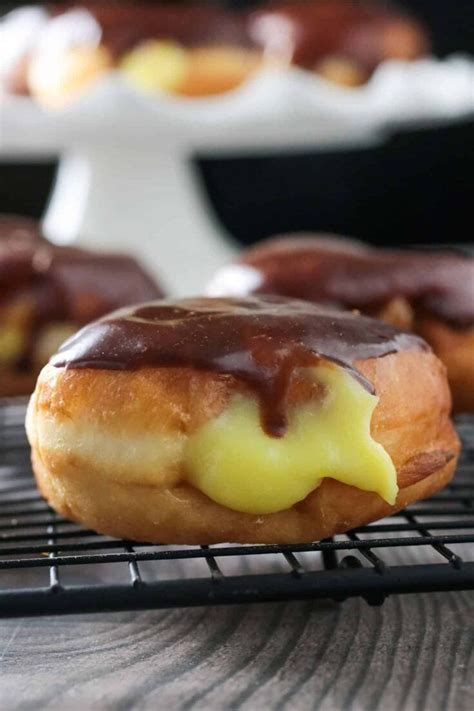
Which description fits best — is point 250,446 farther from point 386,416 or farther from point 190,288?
point 190,288

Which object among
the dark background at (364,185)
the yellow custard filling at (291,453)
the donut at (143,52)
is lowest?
the dark background at (364,185)

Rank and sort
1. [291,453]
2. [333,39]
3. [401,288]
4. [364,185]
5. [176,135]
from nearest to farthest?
[291,453] < [401,288] < [176,135] < [333,39] < [364,185]

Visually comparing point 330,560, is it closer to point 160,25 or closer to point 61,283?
point 61,283

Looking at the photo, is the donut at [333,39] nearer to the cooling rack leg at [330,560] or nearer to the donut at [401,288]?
the donut at [401,288]

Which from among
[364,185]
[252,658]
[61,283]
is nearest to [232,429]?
[252,658]

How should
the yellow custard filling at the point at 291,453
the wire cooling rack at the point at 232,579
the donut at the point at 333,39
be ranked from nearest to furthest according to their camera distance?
the wire cooling rack at the point at 232,579 → the yellow custard filling at the point at 291,453 → the donut at the point at 333,39

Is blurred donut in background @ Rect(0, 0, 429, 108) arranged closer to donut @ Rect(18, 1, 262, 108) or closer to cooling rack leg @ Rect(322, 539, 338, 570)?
donut @ Rect(18, 1, 262, 108)

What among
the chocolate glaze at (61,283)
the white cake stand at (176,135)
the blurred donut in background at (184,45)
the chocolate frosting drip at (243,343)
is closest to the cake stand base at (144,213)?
the white cake stand at (176,135)
